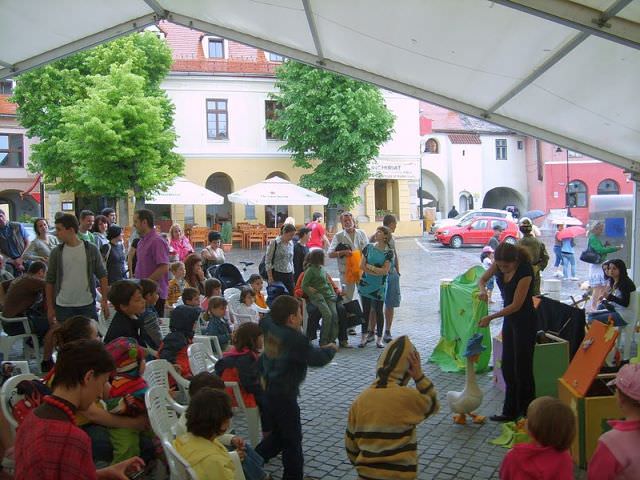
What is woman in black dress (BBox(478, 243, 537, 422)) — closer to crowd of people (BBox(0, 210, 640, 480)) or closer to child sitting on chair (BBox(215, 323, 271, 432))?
crowd of people (BBox(0, 210, 640, 480))

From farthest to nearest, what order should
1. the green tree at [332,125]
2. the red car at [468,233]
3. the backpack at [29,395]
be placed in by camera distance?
1. the green tree at [332,125]
2. the red car at [468,233]
3. the backpack at [29,395]

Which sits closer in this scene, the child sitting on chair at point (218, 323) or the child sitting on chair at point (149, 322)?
the child sitting on chair at point (149, 322)

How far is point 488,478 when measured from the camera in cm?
469

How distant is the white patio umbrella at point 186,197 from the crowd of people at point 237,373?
47.7 feet

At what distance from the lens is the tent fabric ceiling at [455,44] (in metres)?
5.08

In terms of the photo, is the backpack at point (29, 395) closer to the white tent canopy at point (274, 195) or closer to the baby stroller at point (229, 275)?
the baby stroller at point (229, 275)

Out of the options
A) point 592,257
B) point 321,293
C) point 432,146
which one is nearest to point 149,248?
point 321,293

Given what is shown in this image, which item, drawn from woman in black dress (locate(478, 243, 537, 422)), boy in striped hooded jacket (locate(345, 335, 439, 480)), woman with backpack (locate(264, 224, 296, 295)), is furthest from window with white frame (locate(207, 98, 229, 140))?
boy in striped hooded jacket (locate(345, 335, 439, 480))

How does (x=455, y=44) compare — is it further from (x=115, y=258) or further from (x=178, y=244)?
(x=178, y=244)

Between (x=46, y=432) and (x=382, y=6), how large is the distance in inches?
182

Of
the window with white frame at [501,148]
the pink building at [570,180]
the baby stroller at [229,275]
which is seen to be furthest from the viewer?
the window with white frame at [501,148]

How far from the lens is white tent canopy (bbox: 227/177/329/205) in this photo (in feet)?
72.4

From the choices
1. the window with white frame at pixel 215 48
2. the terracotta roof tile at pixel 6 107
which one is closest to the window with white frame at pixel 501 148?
the window with white frame at pixel 215 48

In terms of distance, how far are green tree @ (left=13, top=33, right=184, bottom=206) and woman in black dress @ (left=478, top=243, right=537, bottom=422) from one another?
2031 centimetres
